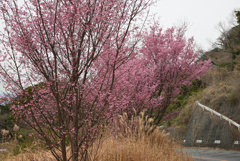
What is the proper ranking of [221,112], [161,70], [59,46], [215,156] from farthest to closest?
[221,112] → [215,156] → [161,70] → [59,46]

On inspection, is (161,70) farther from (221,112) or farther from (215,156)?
(221,112)

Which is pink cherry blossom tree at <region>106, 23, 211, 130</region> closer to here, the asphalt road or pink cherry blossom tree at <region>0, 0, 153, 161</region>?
the asphalt road

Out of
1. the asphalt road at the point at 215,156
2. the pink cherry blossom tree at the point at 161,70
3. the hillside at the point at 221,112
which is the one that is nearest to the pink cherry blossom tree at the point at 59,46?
the pink cherry blossom tree at the point at 161,70

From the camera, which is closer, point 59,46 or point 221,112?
point 59,46

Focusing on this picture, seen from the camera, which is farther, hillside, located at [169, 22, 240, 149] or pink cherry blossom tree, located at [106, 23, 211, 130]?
hillside, located at [169, 22, 240, 149]

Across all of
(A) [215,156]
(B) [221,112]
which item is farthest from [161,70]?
(B) [221,112]

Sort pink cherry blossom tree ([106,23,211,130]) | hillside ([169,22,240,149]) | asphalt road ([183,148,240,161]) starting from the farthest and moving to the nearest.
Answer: hillside ([169,22,240,149])
asphalt road ([183,148,240,161])
pink cherry blossom tree ([106,23,211,130])

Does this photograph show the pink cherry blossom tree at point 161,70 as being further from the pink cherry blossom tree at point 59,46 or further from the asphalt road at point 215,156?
the pink cherry blossom tree at point 59,46

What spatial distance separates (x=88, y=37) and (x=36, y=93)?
1347 mm

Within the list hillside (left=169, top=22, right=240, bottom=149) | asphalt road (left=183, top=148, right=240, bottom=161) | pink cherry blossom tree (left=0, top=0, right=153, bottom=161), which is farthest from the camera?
hillside (left=169, top=22, right=240, bottom=149)

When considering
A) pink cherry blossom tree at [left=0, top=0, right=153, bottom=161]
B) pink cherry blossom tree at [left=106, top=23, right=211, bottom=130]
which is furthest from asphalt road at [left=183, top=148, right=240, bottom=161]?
pink cherry blossom tree at [left=0, top=0, right=153, bottom=161]

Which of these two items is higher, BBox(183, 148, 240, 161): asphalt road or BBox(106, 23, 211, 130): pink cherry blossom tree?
BBox(106, 23, 211, 130): pink cherry blossom tree

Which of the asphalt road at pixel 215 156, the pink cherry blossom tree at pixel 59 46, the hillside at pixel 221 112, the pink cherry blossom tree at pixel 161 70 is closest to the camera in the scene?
the pink cherry blossom tree at pixel 59 46

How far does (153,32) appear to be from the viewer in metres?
9.66
